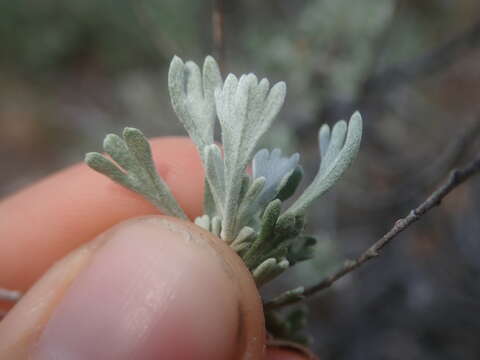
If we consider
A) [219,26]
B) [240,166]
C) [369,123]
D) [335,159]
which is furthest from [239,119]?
[369,123]

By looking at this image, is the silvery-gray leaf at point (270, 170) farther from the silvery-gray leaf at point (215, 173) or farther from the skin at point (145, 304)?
the skin at point (145, 304)

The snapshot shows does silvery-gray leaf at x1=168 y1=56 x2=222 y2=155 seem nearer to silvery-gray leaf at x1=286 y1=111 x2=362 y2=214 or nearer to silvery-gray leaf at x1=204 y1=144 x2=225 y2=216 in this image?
silvery-gray leaf at x1=204 y1=144 x2=225 y2=216

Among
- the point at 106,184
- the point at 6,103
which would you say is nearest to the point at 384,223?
the point at 106,184

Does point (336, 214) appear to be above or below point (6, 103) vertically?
below

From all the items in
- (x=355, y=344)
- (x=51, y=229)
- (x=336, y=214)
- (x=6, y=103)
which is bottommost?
(x=355, y=344)

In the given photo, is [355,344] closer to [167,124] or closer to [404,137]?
[404,137]

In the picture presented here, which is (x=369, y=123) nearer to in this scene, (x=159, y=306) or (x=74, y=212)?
(x=74, y=212)

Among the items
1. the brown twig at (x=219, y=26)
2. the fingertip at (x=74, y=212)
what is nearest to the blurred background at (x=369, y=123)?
the brown twig at (x=219, y=26)
